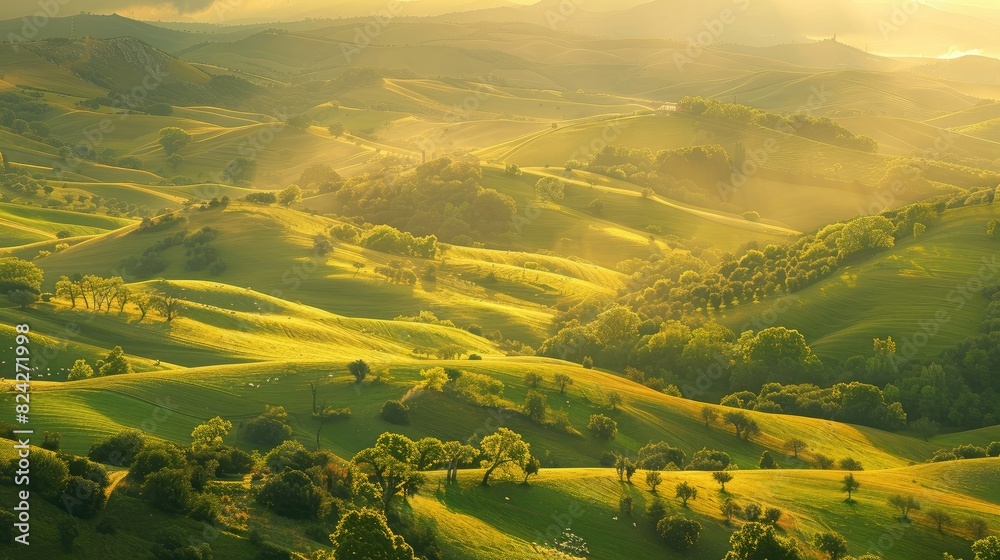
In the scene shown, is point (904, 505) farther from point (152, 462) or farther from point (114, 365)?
point (114, 365)

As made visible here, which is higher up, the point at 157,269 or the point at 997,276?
the point at 997,276

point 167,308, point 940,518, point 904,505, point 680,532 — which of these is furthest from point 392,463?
point 167,308

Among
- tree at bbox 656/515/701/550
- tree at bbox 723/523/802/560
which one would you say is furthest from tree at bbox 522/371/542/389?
tree at bbox 723/523/802/560

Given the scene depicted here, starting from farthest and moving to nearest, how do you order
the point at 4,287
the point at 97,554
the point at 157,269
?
the point at 157,269, the point at 4,287, the point at 97,554

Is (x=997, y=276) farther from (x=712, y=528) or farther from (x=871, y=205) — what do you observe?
(x=871, y=205)

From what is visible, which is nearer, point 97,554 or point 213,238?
point 97,554

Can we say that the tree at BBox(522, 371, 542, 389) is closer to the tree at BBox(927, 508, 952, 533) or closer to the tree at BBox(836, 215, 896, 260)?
the tree at BBox(927, 508, 952, 533)

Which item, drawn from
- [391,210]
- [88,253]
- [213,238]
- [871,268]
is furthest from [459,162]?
[871,268]
